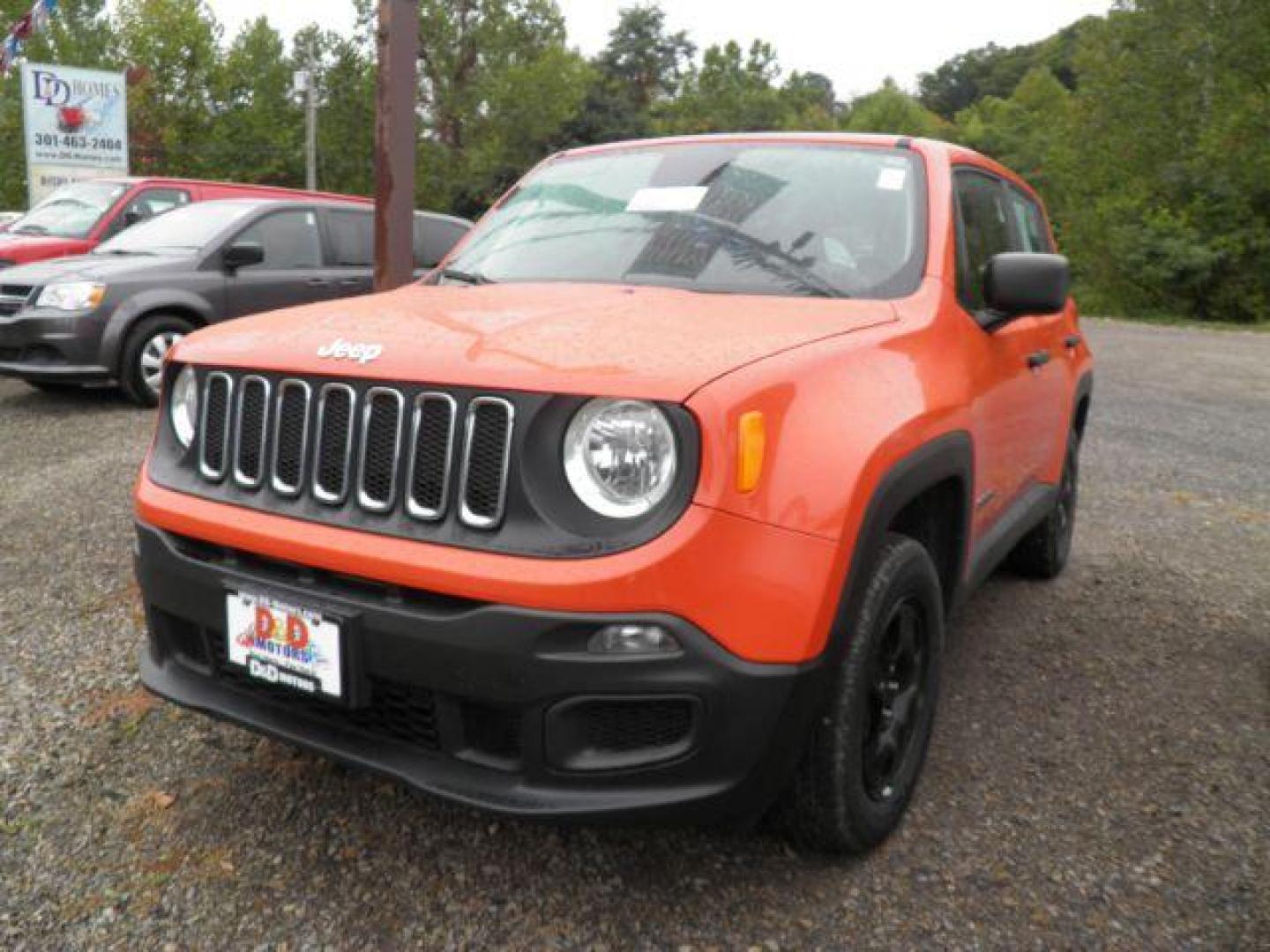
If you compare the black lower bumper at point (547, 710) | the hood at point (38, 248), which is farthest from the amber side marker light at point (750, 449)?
the hood at point (38, 248)

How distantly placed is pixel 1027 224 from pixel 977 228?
3.63 feet

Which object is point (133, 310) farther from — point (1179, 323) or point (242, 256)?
point (1179, 323)

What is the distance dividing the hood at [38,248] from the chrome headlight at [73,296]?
2229 mm

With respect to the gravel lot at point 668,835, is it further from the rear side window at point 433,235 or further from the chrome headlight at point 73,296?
the rear side window at point 433,235

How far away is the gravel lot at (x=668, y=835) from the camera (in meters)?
2.21

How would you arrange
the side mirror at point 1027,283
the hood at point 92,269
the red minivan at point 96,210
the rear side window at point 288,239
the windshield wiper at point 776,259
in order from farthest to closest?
the red minivan at point 96,210 < the rear side window at point 288,239 < the hood at point 92,269 < the side mirror at point 1027,283 < the windshield wiper at point 776,259

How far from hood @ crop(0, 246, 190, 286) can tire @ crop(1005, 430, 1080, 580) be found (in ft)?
19.6

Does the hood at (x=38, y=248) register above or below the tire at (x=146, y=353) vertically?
above

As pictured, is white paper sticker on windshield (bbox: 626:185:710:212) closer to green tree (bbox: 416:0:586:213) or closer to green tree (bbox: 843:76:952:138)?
green tree (bbox: 416:0:586:213)

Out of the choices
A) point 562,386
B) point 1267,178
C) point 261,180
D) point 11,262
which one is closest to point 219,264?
point 11,262

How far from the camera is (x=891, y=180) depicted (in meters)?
3.11

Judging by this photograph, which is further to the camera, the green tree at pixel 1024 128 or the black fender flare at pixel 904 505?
the green tree at pixel 1024 128

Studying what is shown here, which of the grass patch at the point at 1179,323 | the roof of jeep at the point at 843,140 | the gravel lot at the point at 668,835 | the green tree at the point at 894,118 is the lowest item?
the grass patch at the point at 1179,323

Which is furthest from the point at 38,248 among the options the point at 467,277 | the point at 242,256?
the point at 467,277
